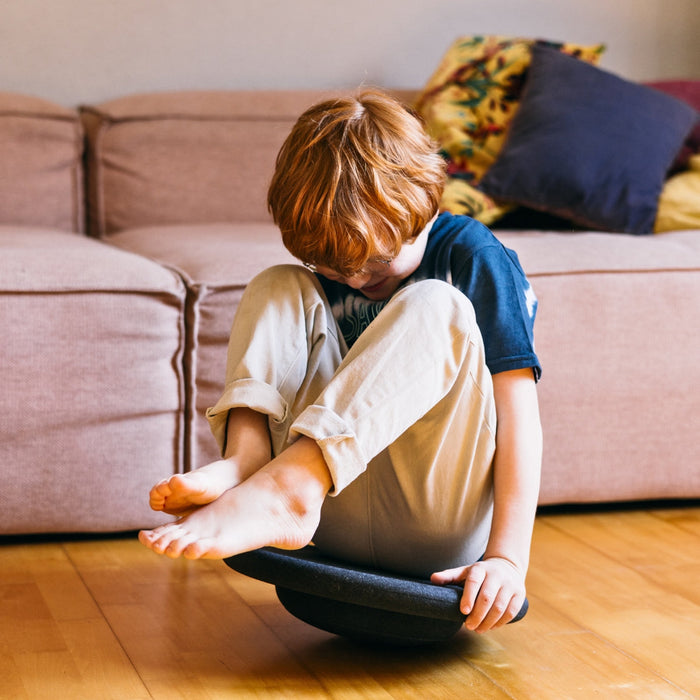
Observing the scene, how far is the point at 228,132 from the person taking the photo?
212cm

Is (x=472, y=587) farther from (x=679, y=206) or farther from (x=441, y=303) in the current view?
(x=679, y=206)

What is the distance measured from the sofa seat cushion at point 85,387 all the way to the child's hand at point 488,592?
61 centimetres

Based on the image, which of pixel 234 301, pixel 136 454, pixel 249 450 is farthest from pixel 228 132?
pixel 249 450

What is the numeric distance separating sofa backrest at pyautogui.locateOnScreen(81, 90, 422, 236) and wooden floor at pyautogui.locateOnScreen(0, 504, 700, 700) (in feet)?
2.87

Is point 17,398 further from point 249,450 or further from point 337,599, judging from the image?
point 337,599

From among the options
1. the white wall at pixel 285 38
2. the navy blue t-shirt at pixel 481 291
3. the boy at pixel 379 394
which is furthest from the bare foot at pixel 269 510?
the white wall at pixel 285 38

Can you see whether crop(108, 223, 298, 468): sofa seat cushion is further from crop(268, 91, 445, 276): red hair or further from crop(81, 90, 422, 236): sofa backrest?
crop(81, 90, 422, 236): sofa backrest

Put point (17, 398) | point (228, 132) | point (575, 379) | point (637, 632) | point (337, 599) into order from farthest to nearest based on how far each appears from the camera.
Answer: point (228, 132)
point (575, 379)
point (17, 398)
point (637, 632)
point (337, 599)

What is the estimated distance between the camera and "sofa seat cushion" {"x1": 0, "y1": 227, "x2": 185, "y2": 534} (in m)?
1.37

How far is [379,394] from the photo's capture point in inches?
37.7

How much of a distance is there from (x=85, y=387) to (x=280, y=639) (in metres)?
0.48

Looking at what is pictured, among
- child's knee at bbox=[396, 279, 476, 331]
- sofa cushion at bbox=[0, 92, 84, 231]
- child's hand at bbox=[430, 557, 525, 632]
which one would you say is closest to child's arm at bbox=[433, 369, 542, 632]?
child's hand at bbox=[430, 557, 525, 632]

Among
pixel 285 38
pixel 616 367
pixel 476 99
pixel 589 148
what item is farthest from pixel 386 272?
pixel 285 38

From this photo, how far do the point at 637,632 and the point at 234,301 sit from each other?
0.71m
